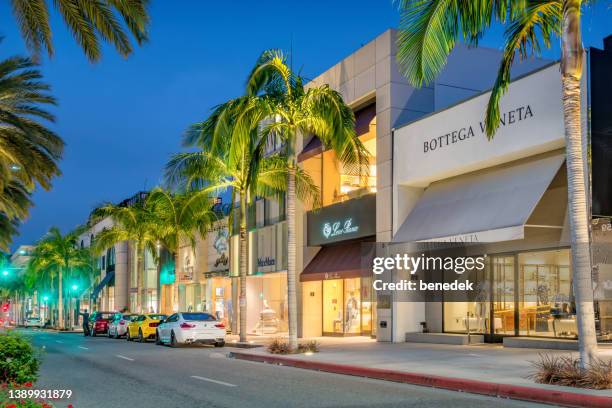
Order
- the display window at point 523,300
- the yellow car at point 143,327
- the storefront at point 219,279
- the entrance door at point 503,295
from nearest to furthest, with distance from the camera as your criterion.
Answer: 1. the display window at point 523,300
2. the entrance door at point 503,295
3. the yellow car at point 143,327
4. the storefront at point 219,279

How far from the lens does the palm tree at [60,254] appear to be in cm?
6994

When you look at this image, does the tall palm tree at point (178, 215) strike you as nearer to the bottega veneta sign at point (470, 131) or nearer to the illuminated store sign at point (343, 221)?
the illuminated store sign at point (343, 221)

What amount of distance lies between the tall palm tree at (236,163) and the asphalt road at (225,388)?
687cm

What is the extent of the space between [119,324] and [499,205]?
26.1 meters

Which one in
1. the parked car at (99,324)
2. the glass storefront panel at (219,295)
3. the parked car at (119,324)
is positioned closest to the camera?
the parked car at (119,324)

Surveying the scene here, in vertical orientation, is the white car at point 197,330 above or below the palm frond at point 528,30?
below

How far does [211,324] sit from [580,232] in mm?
19008

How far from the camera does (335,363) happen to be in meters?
17.9

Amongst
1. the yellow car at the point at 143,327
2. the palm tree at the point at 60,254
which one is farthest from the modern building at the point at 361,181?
the palm tree at the point at 60,254

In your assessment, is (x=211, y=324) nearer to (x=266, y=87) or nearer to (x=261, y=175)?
(x=261, y=175)

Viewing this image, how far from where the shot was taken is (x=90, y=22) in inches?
607

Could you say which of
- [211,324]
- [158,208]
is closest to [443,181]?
[211,324]

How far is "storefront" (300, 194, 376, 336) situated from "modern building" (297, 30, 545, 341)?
0.04m

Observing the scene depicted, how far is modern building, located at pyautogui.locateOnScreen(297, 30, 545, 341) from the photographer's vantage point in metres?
26.8
